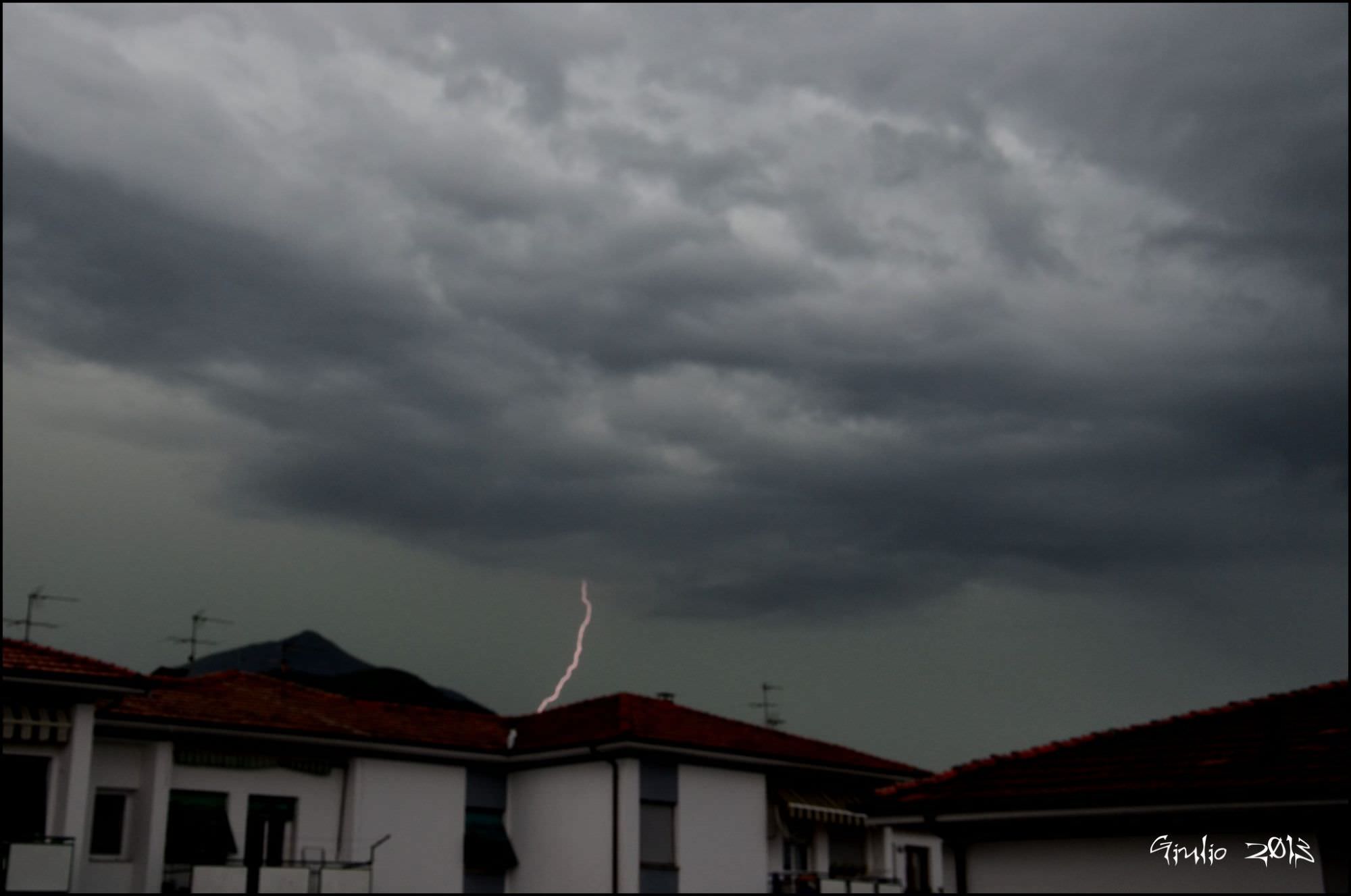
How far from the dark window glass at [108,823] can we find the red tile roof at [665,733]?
30.8ft

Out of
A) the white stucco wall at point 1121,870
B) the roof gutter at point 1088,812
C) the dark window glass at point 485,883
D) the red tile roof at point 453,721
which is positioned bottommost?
the dark window glass at point 485,883

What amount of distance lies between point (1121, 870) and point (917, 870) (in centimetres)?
2167

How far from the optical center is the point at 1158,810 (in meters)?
15.6

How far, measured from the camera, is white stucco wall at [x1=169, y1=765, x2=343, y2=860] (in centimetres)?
2896

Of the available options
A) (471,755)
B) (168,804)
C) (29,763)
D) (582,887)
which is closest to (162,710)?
(168,804)

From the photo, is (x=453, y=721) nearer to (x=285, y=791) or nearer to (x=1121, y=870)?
(x=285, y=791)

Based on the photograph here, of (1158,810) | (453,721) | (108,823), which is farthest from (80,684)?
(1158,810)

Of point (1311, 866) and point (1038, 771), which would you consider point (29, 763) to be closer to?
point (1038, 771)

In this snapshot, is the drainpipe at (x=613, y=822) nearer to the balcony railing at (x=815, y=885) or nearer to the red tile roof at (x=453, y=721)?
the red tile roof at (x=453, y=721)

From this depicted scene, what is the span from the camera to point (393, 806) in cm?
3155

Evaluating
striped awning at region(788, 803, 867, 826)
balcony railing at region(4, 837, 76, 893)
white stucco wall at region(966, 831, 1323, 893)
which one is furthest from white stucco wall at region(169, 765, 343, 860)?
white stucco wall at region(966, 831, 1323, 893)

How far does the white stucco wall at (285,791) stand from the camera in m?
29.0

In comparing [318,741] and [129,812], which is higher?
[318,741]
